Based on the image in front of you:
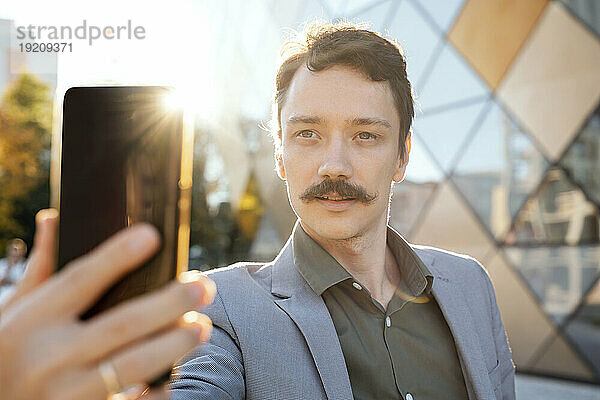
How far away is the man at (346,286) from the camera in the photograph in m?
1.56

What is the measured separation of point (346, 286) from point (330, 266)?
0.09 metres

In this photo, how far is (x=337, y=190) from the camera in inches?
68.9

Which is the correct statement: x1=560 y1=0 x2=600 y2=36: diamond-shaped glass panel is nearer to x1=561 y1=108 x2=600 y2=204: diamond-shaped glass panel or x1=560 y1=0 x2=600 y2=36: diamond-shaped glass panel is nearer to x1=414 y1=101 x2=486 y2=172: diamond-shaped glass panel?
x1=561 y1=108 x2=600 y2=204: diamond-shaped glass panel

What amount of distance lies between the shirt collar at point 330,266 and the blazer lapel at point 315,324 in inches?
1.1

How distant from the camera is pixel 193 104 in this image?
749 millimetres

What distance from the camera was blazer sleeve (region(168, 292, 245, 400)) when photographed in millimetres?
1303

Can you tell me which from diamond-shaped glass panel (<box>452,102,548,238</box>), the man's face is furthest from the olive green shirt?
diamond-shaped glass panel (<box>452,102,548,238</box>)

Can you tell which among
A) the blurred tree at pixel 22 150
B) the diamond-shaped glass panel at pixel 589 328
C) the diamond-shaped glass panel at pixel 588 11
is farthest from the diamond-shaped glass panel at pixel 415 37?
the blurred tree at pixel 22 150

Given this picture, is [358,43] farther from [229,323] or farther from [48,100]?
[48,100]

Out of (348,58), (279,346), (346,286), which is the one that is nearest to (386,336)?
(346,286)

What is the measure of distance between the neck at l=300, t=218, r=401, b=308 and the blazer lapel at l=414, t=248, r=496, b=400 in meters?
0.15

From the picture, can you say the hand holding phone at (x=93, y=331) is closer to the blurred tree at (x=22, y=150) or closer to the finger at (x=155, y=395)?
the finger at (x=155, y=395)

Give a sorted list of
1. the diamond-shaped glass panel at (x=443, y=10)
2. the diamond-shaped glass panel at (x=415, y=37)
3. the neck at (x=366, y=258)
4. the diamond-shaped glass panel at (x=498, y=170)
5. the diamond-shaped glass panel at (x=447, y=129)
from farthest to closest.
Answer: the diamond-shaped glass panel at (x=415, y=37) < the diamond-shaped glass panel at (x=443, y=10) < the diamond-shaped glass panel at (x=447, y=129) < the diamond-shaped glass panel at (x=498, y=170) < the neck at (x=366, y=258)

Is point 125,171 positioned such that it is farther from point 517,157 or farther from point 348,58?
point 517,157
